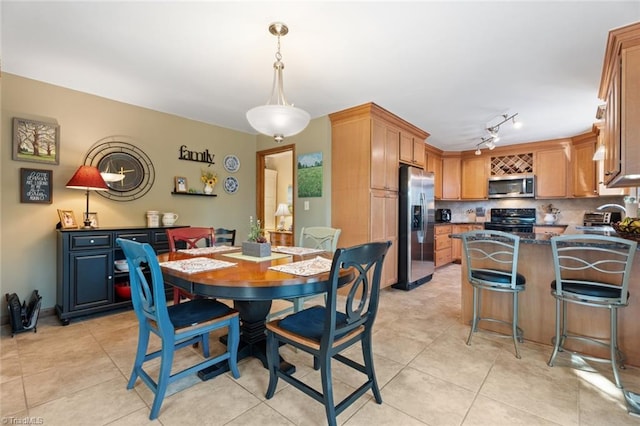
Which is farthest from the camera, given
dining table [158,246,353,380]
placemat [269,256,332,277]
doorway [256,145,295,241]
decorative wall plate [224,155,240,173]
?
doorway [256,145,295,241]

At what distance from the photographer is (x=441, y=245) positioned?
5.79 metres

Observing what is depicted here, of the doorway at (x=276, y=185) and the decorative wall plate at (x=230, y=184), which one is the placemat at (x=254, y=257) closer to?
the decorative wall plate at (x=230, y=184)

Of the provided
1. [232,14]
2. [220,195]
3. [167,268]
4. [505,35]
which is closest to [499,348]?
[505,35]

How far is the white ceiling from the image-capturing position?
195 cm

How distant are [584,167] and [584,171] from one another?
7cm

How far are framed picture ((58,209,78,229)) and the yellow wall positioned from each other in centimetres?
11

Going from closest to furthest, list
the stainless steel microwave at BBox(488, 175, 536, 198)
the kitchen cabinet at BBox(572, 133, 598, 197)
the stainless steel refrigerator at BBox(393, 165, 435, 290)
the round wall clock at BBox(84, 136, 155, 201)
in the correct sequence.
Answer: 1. the round wall clock at BBox(84, 136, 155, 201)
2. the stainless steel refrigerator at BBox(393, 165, 435, 290)
3. the kitchen cabinet at BBox(572, 133, 598, 197)
4. the stainless steel microwave at BBox(488, 175, 536, 198)

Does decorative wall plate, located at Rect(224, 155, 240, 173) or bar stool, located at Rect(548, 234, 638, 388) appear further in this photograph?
decorative wall plate, located at Rect(224, 155, 240, 173)

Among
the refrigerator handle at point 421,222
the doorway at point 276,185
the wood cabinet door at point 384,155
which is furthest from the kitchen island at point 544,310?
the doorway at point 276,185

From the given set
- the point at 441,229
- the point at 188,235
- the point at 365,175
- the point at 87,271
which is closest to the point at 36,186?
the point at 87,271

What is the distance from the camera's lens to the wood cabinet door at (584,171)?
484cm

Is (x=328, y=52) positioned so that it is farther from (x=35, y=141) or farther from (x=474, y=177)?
(x=474, y=177)

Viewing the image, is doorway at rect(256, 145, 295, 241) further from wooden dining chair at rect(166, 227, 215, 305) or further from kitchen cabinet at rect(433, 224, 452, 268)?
wooden dining chair at rect(166, 227, 215, 305)

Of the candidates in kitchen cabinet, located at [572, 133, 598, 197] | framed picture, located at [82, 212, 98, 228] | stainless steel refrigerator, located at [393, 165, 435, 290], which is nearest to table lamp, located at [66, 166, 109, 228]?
framed picture, located at [82, 212, 98, 228]
